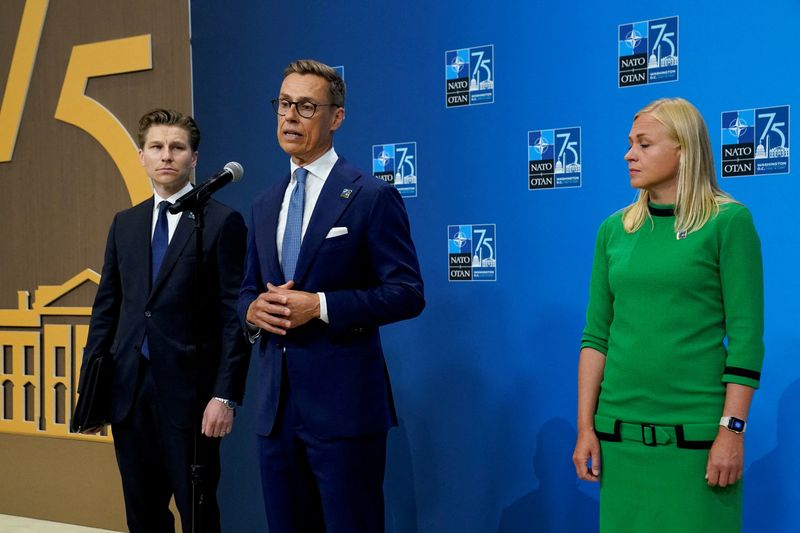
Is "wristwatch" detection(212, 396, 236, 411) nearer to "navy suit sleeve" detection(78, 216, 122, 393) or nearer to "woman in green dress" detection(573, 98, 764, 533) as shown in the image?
"navy suit sleeve" detection(78, 216, 122, 393)

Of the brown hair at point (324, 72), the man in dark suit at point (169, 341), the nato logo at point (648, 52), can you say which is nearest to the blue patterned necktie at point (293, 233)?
the brown hair at point (324, 72)

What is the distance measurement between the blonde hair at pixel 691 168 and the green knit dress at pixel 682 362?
0.03 m

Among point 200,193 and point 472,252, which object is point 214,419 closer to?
point 200,193

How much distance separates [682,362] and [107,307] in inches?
77.0

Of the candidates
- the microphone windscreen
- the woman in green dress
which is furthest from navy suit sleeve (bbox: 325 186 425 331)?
the woman in green dress

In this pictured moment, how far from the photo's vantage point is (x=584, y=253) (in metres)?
3.04

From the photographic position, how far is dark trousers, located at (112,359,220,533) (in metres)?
2.72

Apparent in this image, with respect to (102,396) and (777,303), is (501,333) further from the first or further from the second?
(102,396)

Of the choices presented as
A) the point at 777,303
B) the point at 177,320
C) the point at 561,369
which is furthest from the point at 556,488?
the point at 177,320

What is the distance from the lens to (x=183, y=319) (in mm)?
2783

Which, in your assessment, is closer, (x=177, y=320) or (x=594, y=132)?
(x=177, y=320)

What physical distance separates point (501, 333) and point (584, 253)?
45 cm

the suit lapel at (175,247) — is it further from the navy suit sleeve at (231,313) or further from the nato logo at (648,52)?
the nato logo at (648,52)

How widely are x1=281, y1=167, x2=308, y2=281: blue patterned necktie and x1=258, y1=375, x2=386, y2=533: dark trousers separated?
1.04 ft
